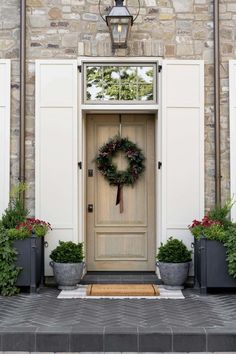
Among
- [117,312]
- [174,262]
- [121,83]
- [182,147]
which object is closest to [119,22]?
[121,83]

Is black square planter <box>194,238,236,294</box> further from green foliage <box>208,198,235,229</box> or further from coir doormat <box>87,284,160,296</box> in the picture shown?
coir doormat <box>87,284,160,296</box>

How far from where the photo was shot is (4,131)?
7.20m

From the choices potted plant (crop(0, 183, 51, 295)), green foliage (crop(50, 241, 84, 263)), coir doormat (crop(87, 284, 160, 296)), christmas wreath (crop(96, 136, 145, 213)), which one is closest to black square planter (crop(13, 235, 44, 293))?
potted plant (crop(0, 183, 51, 295))

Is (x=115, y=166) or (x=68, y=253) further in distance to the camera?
(x=115, y=166)

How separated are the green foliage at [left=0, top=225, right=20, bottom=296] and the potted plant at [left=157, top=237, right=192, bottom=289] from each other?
5.91 ft

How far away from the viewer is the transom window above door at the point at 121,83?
7.34m

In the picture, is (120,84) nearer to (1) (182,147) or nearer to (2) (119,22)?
(2) (119,22)

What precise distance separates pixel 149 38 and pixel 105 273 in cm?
329

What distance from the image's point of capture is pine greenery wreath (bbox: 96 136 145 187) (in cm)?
753

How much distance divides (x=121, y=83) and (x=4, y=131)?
1.71m

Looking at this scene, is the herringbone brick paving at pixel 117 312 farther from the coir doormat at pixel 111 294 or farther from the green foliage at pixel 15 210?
the green foliage at pixel 15 210

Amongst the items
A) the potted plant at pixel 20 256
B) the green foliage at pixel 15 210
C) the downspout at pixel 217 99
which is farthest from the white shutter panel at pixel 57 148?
the downspout at pixel 217 99

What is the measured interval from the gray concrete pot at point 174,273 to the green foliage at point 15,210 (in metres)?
1.87

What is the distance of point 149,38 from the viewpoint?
729cm
